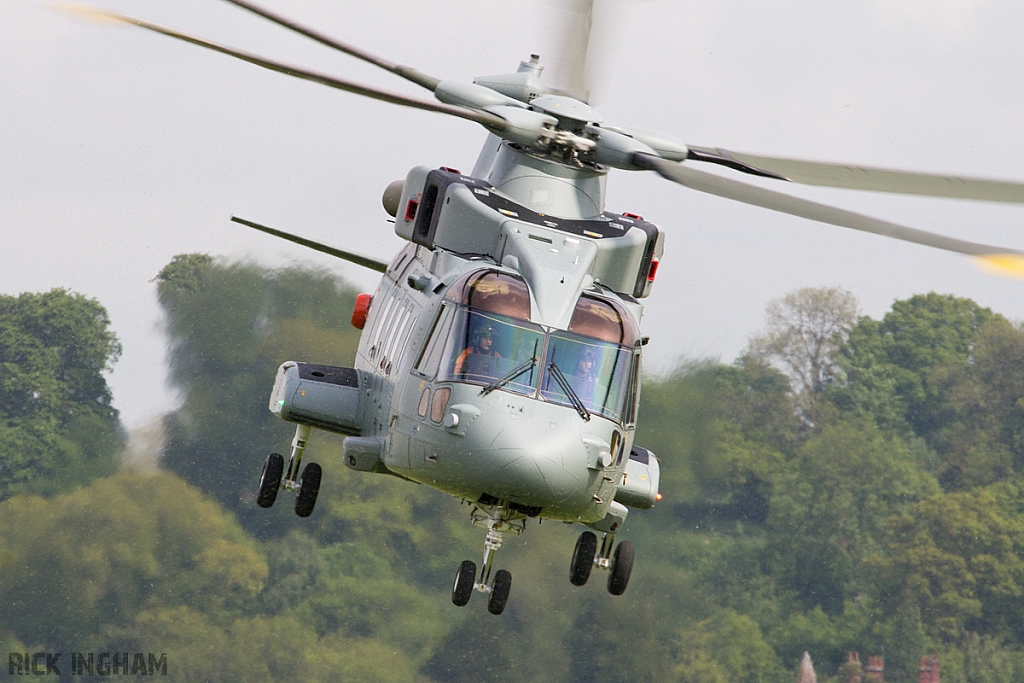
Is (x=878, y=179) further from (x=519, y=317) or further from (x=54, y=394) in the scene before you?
(x=54, y=394)

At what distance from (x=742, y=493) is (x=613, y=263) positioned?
18914 millimetres

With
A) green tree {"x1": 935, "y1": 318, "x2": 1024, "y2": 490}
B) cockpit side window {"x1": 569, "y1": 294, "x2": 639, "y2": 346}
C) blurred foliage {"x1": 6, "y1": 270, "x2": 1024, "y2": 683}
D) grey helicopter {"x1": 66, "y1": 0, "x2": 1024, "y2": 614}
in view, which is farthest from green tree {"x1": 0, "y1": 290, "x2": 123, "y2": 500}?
green tree {"x1": 935, "y1": 318, "x2": 1024, "y2": 490}

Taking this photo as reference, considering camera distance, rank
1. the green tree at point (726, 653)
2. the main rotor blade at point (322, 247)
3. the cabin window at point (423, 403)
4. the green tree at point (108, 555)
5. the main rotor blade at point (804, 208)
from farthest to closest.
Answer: the green tree at point (726, 653) → the green tree at point (108, 555) → the main rotor blade at point (322, 247) → the cabin window at point (423, 403) → the main rotor blade at point (804, 208)

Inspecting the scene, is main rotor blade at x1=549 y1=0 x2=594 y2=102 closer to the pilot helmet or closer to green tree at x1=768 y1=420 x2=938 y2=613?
the pilot helmet

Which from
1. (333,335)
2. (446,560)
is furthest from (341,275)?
(446,560)

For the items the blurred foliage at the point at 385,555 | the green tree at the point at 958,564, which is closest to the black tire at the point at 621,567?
the blurred foliage at the point at 385,555

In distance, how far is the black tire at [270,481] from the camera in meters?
15.0

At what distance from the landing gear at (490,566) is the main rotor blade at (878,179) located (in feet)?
12.1

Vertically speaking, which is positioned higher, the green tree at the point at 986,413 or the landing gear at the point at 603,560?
the green tree at the point at 986,413

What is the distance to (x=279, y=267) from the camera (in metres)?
27.8

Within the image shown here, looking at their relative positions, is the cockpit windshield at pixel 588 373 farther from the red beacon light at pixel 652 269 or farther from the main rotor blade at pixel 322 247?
the main rotor blade at pixel 322 247

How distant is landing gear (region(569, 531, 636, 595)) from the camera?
14375 millimetres

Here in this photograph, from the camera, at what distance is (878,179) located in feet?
35.2

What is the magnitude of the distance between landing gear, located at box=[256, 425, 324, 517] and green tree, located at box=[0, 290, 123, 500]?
1231 centimetres
